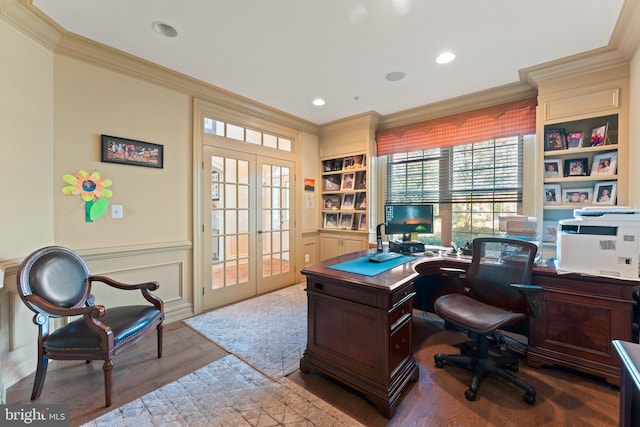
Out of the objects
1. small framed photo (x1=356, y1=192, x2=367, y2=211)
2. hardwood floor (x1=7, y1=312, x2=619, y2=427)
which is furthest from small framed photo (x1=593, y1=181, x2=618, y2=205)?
small framed photo (x1=356, y1=192, x2=367, y2=211)

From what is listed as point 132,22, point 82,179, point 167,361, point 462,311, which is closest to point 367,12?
point 132,22

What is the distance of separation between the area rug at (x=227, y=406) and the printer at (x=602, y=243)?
197 cm

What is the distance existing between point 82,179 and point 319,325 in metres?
2.38

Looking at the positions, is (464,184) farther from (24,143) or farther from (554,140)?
(24,143)

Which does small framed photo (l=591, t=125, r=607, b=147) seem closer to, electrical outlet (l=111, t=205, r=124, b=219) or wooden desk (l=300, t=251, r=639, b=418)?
wooden desk (l=300, t=251, r=639, b=418)

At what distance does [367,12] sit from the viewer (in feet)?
6.23

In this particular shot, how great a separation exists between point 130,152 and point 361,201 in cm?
299

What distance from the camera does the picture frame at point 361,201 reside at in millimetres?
4084

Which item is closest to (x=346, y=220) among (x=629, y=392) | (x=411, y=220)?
(x=411, y=220)

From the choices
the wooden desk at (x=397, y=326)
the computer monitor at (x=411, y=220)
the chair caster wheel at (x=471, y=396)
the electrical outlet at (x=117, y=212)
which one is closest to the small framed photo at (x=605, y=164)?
the wooden desk at (x=397, y=326)

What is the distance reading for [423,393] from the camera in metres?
1.82

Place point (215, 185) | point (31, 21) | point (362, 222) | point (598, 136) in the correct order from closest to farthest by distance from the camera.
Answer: point (31, 21) → point (598, 136) → point (215, 185) → point (362, 222)

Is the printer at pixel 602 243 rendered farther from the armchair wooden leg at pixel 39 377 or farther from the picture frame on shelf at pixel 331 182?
the armchair wooden leg at pixel 39 377

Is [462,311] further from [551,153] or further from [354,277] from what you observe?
[551,153]
